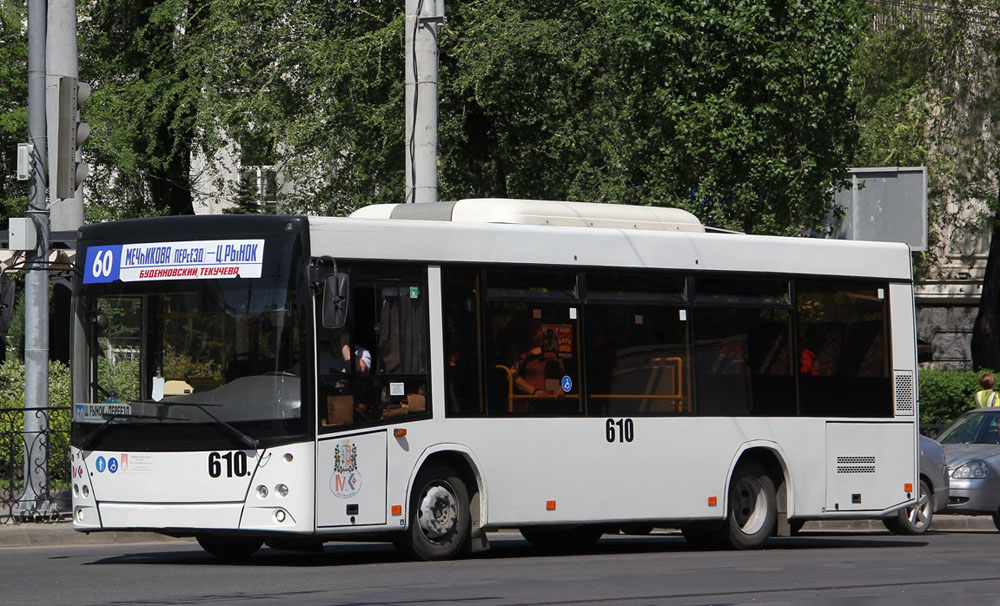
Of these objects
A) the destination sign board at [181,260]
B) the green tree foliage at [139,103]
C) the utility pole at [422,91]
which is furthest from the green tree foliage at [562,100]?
the destination sign board at [181,260]

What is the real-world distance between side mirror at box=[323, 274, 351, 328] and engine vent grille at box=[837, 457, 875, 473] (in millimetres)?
5901

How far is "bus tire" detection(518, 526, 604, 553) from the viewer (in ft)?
50.4

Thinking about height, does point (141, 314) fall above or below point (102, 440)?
above

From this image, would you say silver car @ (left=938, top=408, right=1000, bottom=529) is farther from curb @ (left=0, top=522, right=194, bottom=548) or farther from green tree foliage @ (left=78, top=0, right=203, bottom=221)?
green tree foliage @ (left=78, top=0, right=203, bottom=221)

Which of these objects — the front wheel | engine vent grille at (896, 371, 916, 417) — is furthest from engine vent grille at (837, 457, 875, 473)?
the front wheel

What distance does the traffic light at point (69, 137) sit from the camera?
656 inches

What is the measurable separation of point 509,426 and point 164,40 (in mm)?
20100

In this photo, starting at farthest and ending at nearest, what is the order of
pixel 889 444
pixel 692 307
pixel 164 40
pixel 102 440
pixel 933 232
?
pixel 933 232 < pixel 164 40 < pixel 889 444 < pixel 692 307 < pixel 102 440

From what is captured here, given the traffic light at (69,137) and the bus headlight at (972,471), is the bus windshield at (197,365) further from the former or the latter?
the bus headlight at (972,471)

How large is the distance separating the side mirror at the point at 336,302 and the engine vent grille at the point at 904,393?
653 centimetres

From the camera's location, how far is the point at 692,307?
14.8 m

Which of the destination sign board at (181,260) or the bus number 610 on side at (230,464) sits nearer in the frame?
the bus number 610 on side at (230,464)

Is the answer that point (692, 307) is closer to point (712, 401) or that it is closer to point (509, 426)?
point (712, 401)

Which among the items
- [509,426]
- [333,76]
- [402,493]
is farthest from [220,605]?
[333,76]
